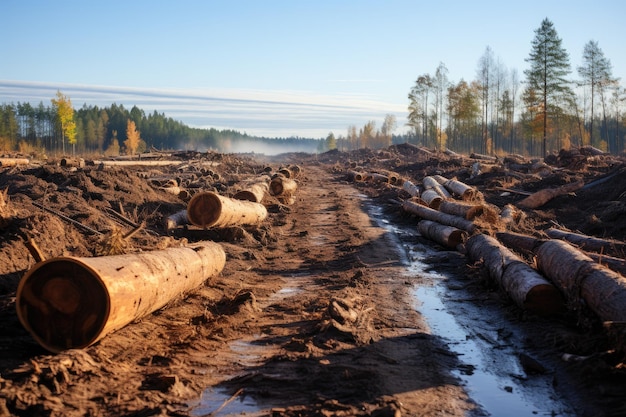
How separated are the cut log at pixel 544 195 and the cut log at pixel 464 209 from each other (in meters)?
5.00

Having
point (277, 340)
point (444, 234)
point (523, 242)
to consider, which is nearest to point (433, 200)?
point (444, 234)

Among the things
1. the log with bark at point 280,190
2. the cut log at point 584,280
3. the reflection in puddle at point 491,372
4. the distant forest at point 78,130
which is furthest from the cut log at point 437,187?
the distant forest at point 78,130

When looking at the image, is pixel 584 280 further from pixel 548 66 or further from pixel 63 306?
pixel 548 66

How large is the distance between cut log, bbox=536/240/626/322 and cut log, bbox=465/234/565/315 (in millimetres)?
227

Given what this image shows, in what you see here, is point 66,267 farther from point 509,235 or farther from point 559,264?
point 509,235

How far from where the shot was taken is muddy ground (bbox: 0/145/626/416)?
17.5 ft

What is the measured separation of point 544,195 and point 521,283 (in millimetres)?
13300

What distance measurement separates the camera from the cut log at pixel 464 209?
1508 centimetres

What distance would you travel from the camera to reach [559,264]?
28.4ft

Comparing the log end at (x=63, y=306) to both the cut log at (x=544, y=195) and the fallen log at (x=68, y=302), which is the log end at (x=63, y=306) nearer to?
the fallen log at (x=68, y=302)

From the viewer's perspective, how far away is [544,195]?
2088cm

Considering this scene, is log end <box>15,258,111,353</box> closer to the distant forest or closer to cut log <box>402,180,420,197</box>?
cut log <box>402,180,420,197</box>

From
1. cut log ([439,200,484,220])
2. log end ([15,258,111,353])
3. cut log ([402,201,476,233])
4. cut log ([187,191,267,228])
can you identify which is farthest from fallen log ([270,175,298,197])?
log end ([15,258,111,353])

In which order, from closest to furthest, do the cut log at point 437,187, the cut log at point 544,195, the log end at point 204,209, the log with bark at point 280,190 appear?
the log end at point 204,209, the cut log at point 544,195, the cut log at point 437,187, the log with bark at point 280,190
